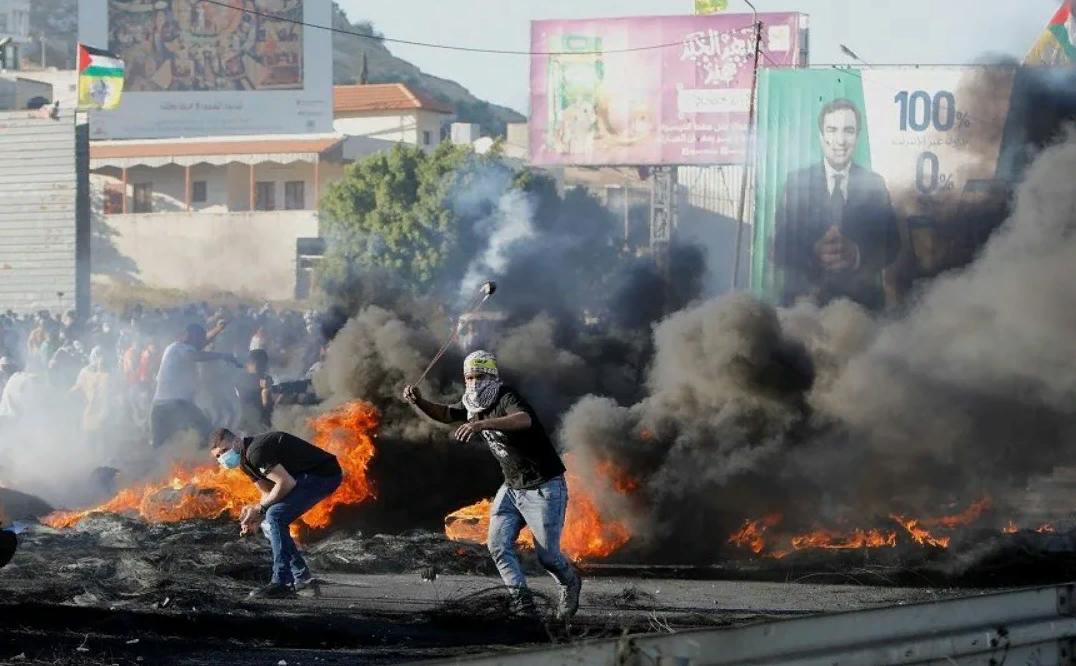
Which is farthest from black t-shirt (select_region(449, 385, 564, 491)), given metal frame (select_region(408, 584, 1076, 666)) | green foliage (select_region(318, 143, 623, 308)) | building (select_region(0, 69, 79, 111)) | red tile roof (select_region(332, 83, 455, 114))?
red tile roof (select_region(332, 83, 455, 114))

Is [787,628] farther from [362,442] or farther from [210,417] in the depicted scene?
[210,417]

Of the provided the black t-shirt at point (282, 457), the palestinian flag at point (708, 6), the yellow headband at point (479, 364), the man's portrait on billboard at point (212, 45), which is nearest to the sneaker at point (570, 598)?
the yellow headband at point (479, 364)

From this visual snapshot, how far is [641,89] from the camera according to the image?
41.2 m

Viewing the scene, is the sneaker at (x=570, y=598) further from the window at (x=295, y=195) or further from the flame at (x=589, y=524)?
the window at (x=295, y=195)

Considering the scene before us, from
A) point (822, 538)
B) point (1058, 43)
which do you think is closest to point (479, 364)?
point (822, 538)

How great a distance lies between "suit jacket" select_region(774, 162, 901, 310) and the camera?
2617 cm

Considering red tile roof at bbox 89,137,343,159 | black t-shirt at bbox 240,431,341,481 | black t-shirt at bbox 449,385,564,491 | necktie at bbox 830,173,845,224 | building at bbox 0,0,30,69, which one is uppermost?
building at bbox 0,0,30,69

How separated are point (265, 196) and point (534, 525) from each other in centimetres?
5452

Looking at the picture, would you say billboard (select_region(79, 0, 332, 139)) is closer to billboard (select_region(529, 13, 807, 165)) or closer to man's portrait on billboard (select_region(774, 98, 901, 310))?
billboard (select_region(529, 13, 807, 165))

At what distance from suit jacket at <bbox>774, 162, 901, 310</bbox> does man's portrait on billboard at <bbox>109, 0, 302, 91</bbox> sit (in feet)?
117

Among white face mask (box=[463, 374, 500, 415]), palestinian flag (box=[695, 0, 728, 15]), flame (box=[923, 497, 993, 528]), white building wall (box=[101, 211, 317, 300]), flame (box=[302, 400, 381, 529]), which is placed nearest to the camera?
white face mask (box=[463, 374, 500, 415])

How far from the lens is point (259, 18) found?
60312mm

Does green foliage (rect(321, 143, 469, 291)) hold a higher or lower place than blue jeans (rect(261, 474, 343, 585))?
higher

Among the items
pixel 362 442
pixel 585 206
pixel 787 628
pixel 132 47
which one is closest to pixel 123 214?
pixel 132 47
